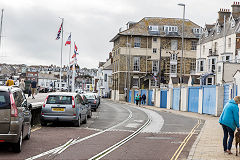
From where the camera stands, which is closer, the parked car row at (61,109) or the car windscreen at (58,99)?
the parked car row at (61,109)

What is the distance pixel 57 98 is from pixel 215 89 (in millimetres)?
15914

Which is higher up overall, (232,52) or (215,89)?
(232,52)

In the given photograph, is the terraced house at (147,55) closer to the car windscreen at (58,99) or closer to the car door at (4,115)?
the car windscreen at (58,99)

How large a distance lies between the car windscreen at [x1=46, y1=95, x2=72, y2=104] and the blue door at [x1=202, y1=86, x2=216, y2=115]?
15.6m

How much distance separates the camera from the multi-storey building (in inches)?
1874

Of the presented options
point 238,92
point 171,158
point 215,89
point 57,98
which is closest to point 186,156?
point 171,158

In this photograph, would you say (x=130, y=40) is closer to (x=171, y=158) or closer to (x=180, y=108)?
(x=180, y=108)

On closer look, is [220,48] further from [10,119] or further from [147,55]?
[10,119]

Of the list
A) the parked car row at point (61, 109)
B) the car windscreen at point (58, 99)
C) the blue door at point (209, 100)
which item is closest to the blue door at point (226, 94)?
the blue door at point (209, 100)

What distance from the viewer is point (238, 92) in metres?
25.2

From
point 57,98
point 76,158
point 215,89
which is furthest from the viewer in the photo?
point 215,89

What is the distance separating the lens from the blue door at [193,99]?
36.9 m

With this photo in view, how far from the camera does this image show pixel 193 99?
125 feet

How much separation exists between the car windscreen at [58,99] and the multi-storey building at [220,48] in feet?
Result: 93.8
